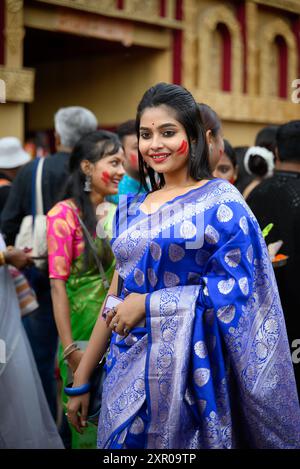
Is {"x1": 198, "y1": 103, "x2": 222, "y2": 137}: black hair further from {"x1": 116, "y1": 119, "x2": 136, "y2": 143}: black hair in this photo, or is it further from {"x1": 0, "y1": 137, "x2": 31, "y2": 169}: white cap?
{"x1": 0, "y1": 137, "x2": 31, "y2": 169}: white cap

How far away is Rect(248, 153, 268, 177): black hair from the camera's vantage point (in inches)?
177

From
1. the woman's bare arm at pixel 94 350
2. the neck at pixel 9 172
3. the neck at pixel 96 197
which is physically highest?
the neck at pixel 9 172

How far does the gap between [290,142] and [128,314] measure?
62.1 inches

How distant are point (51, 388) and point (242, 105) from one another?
24.0 feet

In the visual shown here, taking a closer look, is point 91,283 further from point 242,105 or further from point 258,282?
point 242,105

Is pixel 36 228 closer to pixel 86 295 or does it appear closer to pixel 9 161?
pixel 86 295

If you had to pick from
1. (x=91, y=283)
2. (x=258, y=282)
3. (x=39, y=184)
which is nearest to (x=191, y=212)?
(x=258, y=282)

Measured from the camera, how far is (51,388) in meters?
4.48

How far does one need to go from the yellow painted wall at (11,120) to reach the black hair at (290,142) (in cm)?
498

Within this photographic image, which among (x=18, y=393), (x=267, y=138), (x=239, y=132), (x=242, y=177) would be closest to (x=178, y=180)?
(x=18, y=393)

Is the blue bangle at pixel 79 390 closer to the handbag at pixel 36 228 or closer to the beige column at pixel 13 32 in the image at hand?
the handbag at pixel 36 228

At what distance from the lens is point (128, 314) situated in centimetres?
211

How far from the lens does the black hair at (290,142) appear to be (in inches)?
130

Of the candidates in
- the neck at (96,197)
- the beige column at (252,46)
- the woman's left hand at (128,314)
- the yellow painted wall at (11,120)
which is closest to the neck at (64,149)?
the neck at (96,197)
